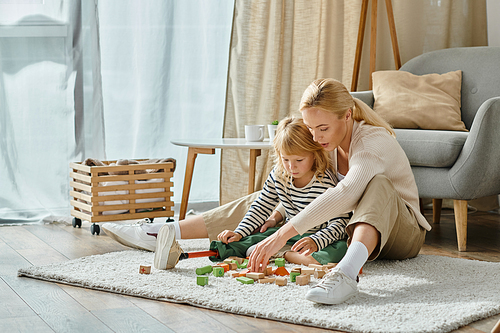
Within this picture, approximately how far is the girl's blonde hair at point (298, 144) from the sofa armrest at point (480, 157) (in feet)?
1.88

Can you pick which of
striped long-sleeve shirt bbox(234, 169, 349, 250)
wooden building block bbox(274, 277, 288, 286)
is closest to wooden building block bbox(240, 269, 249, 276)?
wooden building block bbox(274, 277, 288, 286)

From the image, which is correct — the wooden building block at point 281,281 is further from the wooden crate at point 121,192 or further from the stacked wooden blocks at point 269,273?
the wooden crate at point 121,192

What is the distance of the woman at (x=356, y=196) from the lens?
1.46 m

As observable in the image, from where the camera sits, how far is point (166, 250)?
1717 millimetres

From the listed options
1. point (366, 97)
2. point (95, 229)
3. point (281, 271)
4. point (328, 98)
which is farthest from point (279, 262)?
point (366, 97)

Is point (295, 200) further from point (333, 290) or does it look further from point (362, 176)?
point (333, 290)

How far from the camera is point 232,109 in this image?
306cm

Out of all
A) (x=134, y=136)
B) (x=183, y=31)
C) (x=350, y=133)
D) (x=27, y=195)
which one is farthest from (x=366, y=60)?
(x=27, y=195)

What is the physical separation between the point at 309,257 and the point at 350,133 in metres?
0.41

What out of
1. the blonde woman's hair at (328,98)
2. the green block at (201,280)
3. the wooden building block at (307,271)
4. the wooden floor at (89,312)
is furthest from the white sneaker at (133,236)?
the blonde woman's hair at (328,98)

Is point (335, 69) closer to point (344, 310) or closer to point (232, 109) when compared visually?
point (232, 109)

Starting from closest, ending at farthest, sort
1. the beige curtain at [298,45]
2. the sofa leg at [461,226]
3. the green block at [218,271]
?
the green block at [218,271], the sofa leg at [461,226], the beige curtain at [298,45]

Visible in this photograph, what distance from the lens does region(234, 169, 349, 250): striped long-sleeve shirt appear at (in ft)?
5.96

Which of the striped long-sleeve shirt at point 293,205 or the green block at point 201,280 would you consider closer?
the green block at point 201,280
